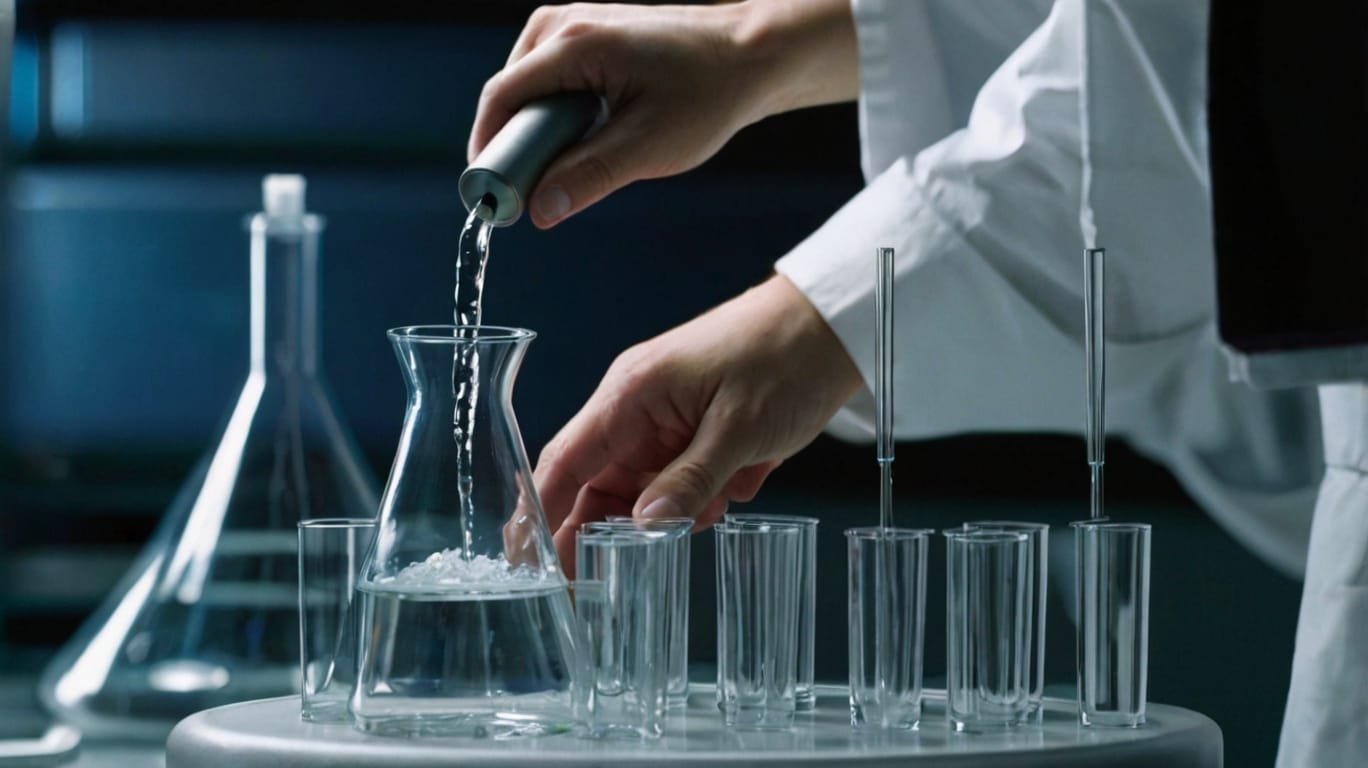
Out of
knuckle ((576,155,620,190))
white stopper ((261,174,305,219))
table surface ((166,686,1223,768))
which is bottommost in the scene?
table surface ((166,686,1223,768))

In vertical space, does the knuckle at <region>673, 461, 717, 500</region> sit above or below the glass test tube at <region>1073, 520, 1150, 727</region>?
above

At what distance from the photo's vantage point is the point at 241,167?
165 cm

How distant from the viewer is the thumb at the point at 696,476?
68 cm

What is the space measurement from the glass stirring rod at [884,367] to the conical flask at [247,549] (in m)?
0.42

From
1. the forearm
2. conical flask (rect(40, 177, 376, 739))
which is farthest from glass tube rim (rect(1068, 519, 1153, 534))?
conical flask (rect(40, 177, 376, 739))

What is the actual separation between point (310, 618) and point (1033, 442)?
3.46 feet

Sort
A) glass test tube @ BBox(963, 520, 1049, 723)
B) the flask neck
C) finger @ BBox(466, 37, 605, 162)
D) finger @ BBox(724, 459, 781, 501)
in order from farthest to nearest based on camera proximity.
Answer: the flask neck, finger @ BBox(724, 459, 781, 501), finger @ BBox(466, 37, 605, 162), glass test tube @ BBox(963, 520, 1049, 723)

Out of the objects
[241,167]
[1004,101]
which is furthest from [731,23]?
[241,167]

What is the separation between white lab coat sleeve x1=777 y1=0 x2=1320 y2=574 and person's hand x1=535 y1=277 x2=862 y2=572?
2 centimetres

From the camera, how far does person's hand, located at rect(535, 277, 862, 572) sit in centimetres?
75

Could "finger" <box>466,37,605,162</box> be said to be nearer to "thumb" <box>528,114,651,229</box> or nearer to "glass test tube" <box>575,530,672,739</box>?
"thumb" <box>528,114,651,229</box>

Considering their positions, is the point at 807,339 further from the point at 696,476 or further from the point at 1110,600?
the point at 1110,600

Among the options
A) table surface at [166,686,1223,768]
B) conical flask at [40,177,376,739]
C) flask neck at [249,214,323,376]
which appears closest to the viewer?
table surface at [166,686,1223,768]

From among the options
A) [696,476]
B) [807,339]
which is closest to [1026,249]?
[807,339]
